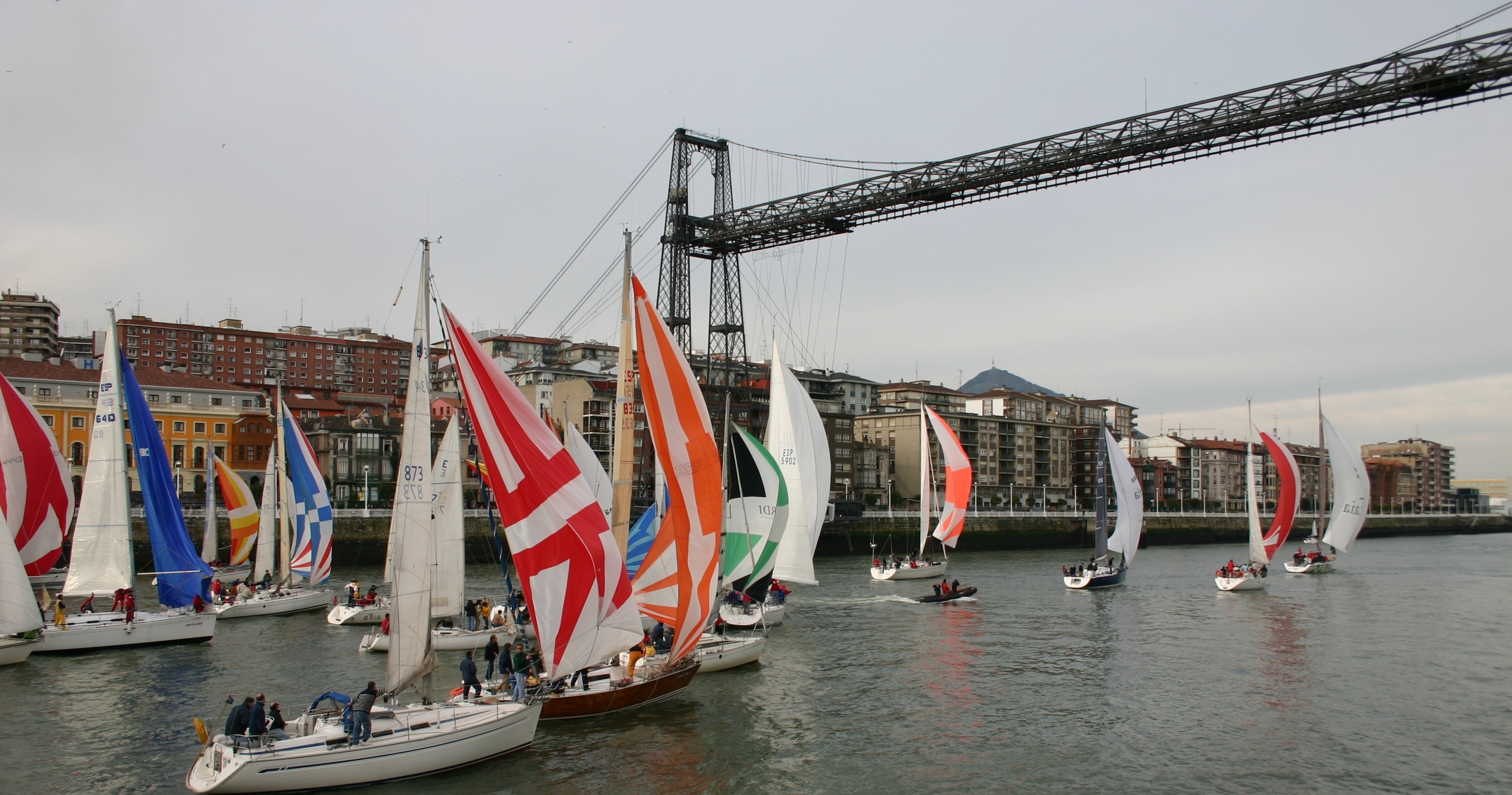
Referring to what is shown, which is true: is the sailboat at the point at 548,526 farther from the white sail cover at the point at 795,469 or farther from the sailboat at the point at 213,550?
the sailboat at the point at 213,550

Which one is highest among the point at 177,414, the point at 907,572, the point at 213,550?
the point at 177,414

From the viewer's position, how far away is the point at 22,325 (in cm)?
12150

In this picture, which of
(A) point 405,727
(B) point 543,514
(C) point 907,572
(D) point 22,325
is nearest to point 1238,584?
(C) point 907,572

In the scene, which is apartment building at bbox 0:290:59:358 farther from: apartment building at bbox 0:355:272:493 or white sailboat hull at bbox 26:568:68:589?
white sailboat hull at bbox 26:568:68:589

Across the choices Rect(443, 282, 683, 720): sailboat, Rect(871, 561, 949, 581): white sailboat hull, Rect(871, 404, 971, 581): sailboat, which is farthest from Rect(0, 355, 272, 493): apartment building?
Rect(443, 282, 683, 720): sailboat

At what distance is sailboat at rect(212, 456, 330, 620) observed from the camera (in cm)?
3650

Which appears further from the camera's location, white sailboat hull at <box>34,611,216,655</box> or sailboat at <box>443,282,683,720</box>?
white sailboat hull at <box>34,611,216,655</box>

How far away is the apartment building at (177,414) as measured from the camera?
65.5 m

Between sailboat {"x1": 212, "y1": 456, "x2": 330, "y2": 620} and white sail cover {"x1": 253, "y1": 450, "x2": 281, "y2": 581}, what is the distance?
3cm

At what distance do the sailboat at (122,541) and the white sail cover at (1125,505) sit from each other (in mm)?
39807

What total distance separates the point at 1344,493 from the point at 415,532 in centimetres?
6139

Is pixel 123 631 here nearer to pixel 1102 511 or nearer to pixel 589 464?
pixel 589 464

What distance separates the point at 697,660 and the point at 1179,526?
3633 inches

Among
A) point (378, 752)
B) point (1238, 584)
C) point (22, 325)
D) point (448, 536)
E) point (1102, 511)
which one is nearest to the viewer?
point (378, 752)
